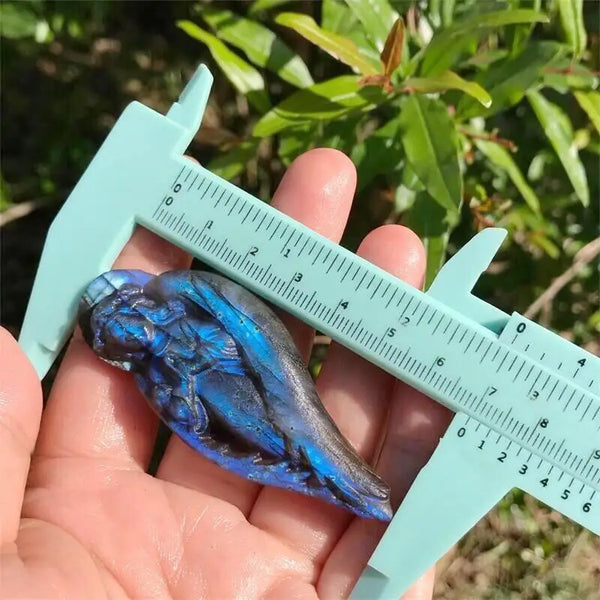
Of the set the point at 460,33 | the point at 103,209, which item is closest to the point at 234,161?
the point at 103,209

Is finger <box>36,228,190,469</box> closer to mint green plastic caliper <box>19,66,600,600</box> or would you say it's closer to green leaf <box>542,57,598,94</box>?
mint green plastic caliper <box>19,66,600,600</box>

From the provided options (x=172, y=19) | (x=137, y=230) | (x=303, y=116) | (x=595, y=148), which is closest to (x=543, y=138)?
(x=595, y=148)

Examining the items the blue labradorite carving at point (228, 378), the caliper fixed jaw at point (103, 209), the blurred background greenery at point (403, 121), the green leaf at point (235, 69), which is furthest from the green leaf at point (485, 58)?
the blue labradorite carving at point (228, 378)

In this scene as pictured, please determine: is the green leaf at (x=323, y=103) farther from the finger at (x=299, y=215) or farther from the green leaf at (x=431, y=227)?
the green leaf at (x=431, y=227)

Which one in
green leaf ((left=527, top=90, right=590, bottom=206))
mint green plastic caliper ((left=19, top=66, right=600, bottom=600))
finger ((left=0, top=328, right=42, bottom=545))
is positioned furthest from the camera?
green leaf ((left=527, top=90, right=590, bottom=206))

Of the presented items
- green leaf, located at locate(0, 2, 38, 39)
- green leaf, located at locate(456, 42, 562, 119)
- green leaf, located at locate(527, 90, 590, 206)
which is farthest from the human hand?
green leaf, located at locate(0, 2, 38, 39)
